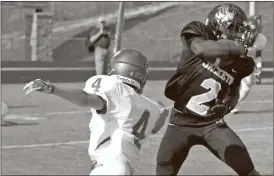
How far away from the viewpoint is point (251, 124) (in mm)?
14508

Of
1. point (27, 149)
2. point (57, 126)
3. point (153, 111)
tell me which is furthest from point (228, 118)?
point (153, 111)

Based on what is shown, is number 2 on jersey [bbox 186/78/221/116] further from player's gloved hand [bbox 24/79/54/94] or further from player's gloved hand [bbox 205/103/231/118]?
player's gloved hand [bbox 24/79/54/94]

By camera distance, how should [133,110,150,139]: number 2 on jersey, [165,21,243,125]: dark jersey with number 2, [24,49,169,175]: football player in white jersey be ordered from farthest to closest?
[165,21,243,125]: dark jersey with number 2, [133,110,150,139]: number 2 on jersey, [24,49,169,175]: football player in white jersey

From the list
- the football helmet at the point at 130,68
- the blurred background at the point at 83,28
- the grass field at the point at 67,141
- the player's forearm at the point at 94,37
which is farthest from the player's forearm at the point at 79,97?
the blurred background at the point at 83,28

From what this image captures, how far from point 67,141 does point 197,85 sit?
18.5 feet

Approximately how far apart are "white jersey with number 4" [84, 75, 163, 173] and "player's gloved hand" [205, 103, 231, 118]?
5.11 feet

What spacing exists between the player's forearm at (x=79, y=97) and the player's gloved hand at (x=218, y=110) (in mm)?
1914

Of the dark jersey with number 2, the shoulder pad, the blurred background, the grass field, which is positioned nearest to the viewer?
the shoulder pad

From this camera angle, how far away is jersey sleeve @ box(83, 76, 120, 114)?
5.23m

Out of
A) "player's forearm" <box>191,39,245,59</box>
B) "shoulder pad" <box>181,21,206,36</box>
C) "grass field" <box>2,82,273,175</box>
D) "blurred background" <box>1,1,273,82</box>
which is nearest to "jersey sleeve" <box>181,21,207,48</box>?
"shoulder pad" <box>181,21,206,36</box>

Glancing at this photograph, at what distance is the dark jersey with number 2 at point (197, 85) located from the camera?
6.87m

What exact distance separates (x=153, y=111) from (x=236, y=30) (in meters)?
1.58

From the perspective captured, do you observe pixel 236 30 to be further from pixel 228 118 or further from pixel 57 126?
pixel 228 118

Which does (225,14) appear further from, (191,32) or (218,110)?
(218,110)
